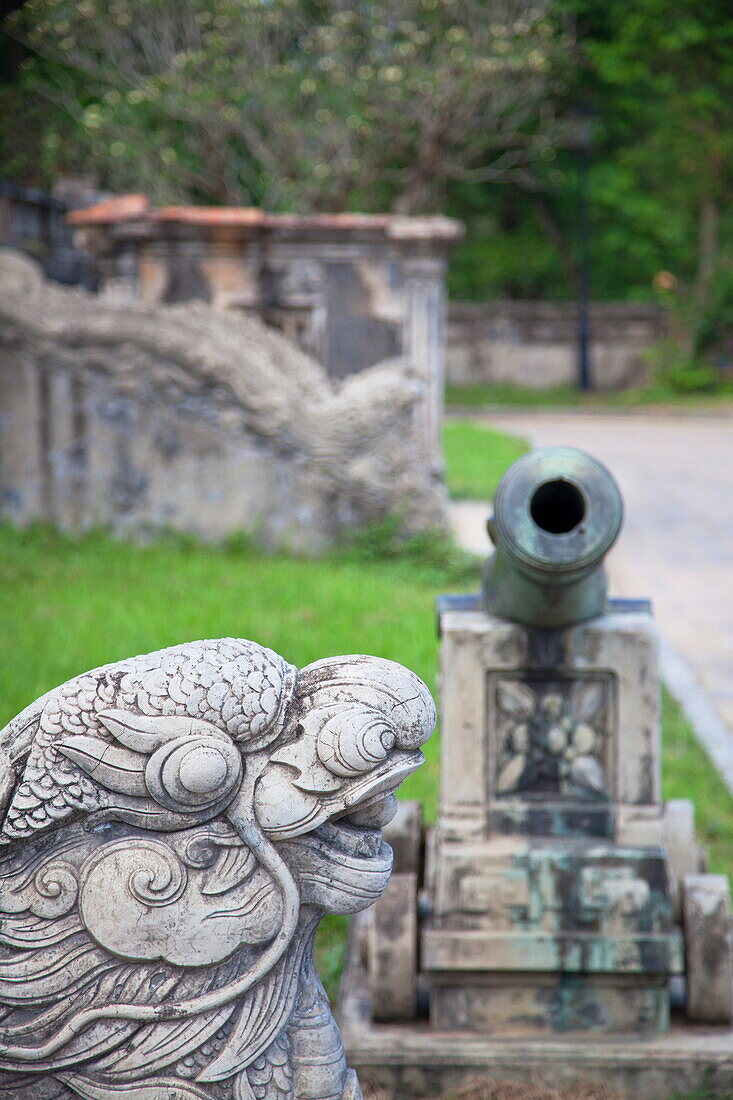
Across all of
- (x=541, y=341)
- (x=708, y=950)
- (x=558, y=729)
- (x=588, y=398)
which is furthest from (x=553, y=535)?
(x=541, y=341)

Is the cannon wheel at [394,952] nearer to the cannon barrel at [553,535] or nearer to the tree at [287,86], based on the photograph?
the cannon barrel at [553,535]

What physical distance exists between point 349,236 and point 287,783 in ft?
30.1

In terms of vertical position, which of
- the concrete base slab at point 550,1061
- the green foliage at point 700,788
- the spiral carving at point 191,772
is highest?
the spiral carving at point 191,772

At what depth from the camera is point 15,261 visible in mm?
8617

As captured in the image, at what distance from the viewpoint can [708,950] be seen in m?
2.85

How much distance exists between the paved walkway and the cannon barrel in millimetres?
3145

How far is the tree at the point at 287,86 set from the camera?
17172 mm

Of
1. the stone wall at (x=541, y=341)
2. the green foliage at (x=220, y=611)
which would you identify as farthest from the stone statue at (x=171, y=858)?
the stone wall at (x=541, y=341)

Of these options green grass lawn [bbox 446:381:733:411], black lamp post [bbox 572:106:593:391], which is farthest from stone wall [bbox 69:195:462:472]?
black lamp post [bbox 572:106:593:391]

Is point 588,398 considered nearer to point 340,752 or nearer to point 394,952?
point 394,952

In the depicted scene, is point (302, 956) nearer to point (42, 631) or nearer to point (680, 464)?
point (42, 631)

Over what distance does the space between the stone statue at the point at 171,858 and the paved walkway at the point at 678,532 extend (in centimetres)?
442

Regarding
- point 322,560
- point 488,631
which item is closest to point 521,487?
point 488,631

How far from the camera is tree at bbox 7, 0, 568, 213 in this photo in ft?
56.3
